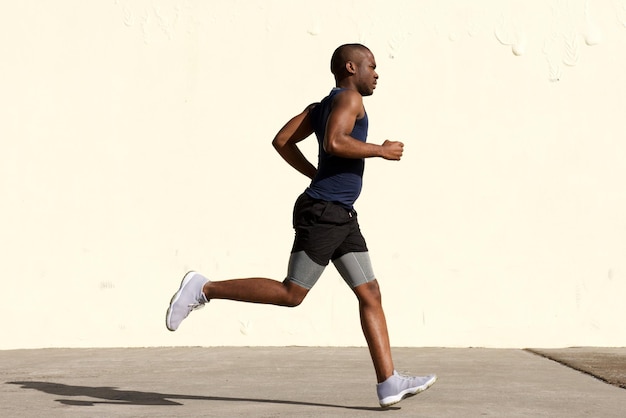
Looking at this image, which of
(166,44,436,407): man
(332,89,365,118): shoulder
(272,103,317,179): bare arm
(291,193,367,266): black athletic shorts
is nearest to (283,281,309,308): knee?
(166,44,436,407): man

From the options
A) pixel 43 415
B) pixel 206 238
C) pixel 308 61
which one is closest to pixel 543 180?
pixel 308 61

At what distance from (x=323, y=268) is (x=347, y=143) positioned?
61 cm

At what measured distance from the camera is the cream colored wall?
7559mm

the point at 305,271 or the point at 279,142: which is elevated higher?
the point at 279,142

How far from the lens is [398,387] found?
4.46 metres

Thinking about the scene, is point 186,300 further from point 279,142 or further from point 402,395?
point 402,395

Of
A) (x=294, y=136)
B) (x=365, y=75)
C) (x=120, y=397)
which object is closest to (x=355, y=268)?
(x=294, y=136)

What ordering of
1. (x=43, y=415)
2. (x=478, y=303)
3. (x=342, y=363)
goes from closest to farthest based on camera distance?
1. (x=43, y=415)
2. (x=342, y=363)
3. (x=478, y=303)

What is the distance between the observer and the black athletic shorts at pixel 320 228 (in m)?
4.53

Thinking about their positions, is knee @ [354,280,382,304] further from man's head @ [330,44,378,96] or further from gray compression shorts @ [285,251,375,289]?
man's head @ [330,44,378,96]

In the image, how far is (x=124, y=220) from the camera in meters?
7.65

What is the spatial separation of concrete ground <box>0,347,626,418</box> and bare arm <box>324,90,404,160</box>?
1.10m

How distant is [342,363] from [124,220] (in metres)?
2.10

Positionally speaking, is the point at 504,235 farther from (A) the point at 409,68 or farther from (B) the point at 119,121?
(B) the point at 119,121
